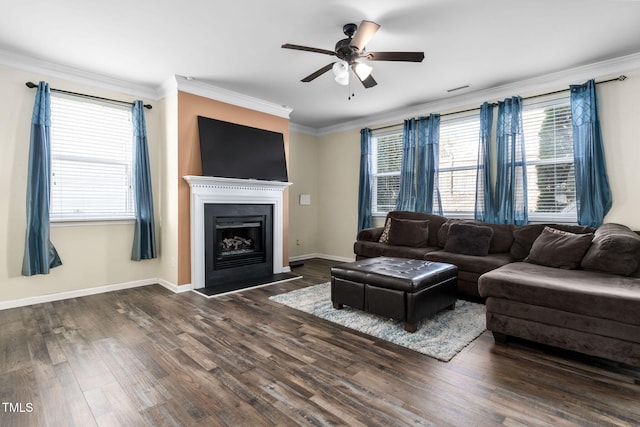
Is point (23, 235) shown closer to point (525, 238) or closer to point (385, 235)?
point (385, 235)

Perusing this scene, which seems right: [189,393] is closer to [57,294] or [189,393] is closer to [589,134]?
[57,294]

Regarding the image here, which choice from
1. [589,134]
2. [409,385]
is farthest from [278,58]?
[589,134]

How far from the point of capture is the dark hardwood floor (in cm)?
168

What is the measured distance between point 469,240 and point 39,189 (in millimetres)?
5092

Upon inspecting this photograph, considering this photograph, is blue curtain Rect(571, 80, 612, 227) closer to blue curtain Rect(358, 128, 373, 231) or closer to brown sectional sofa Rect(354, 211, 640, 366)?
brown sectional sofa Rect(354, 211, 640, 366)

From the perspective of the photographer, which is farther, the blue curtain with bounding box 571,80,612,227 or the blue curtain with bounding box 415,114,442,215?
the blue curtain with bounding box 415,114,442,215

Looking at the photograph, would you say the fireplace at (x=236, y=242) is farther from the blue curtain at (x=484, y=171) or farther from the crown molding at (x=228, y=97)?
the blue curtain at (x=484, y=171)

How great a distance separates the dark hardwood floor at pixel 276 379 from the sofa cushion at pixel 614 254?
0.95m

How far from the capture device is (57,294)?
Result: 12.2 ft

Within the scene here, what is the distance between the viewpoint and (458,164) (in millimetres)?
4828

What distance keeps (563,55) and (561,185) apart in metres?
1.51

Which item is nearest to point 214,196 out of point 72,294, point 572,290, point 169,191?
point 169,191

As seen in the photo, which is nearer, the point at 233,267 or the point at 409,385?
the point at 409,385

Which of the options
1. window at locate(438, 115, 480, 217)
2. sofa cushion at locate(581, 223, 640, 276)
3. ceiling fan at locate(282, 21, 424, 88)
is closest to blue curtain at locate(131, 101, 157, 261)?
ceiling fan at locate(282, 21, 424, 88)
